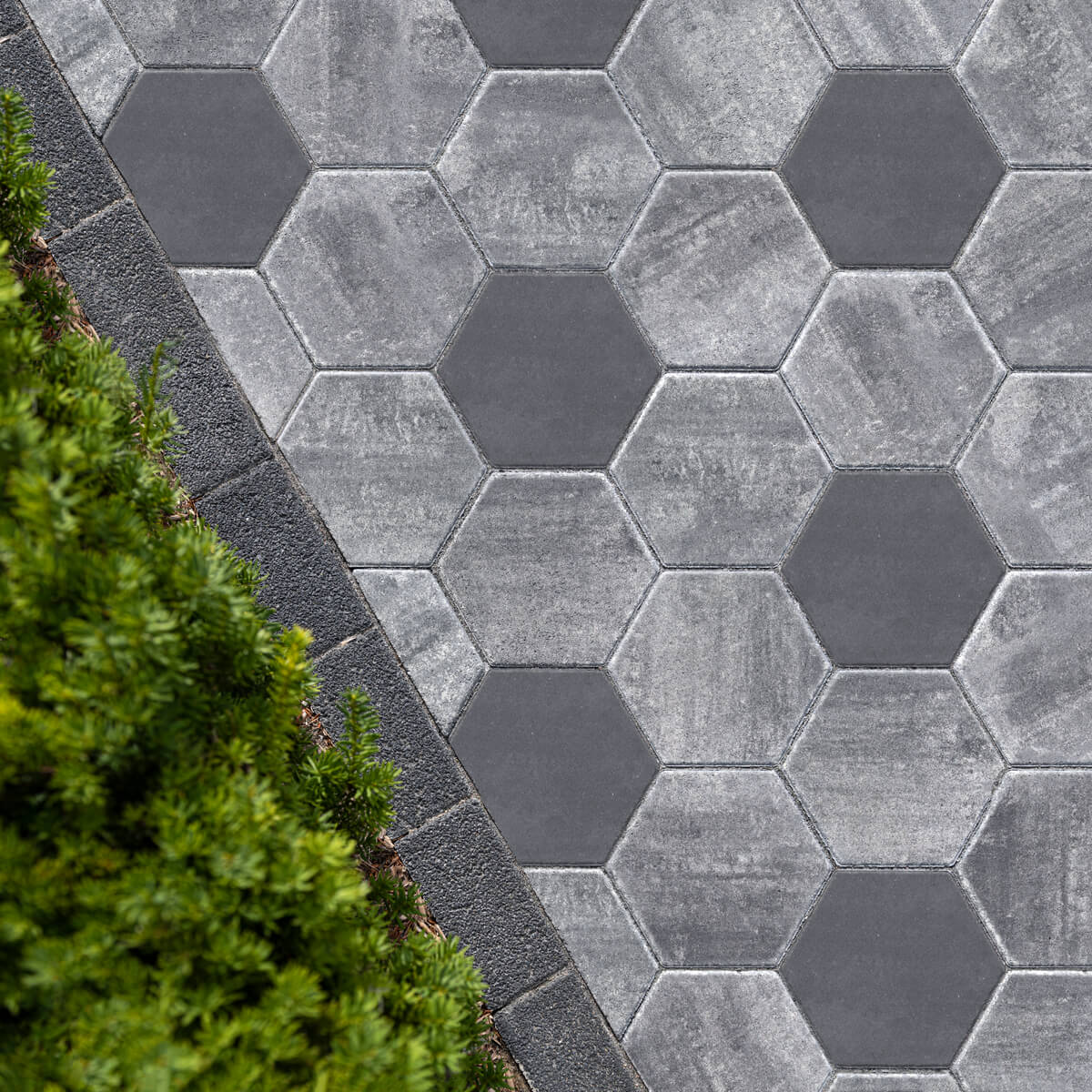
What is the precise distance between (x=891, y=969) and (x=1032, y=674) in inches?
27.5

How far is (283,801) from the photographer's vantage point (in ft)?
3.97

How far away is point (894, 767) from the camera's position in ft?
6.92

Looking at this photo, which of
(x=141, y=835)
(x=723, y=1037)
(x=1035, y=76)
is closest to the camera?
(x=141, y=835)

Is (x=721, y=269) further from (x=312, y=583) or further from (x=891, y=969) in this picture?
(x=891, y=969)

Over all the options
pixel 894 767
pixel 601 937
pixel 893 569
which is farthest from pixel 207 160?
pixel 894 767

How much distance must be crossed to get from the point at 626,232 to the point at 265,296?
0.80m

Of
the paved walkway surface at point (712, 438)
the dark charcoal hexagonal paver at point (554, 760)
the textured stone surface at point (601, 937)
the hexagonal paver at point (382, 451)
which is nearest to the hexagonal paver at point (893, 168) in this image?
the paved walkway surface at point (712, 438)

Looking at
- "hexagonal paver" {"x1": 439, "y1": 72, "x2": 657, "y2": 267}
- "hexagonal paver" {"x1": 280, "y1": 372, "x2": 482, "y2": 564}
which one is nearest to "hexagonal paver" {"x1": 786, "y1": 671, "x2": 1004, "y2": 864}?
"hexagonal paver" {"x1": 280, "y1": 372, "x2": 482, "y2": 564}

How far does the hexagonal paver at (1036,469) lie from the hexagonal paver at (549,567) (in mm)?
765

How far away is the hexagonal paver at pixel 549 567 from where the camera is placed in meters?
2.11

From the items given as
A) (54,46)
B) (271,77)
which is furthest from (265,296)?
(54,46)

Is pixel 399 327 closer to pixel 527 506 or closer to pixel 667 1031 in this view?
pixel 527 506

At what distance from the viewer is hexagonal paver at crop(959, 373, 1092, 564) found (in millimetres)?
2139

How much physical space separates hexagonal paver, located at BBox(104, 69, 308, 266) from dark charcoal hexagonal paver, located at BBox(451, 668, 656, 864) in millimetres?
1115
